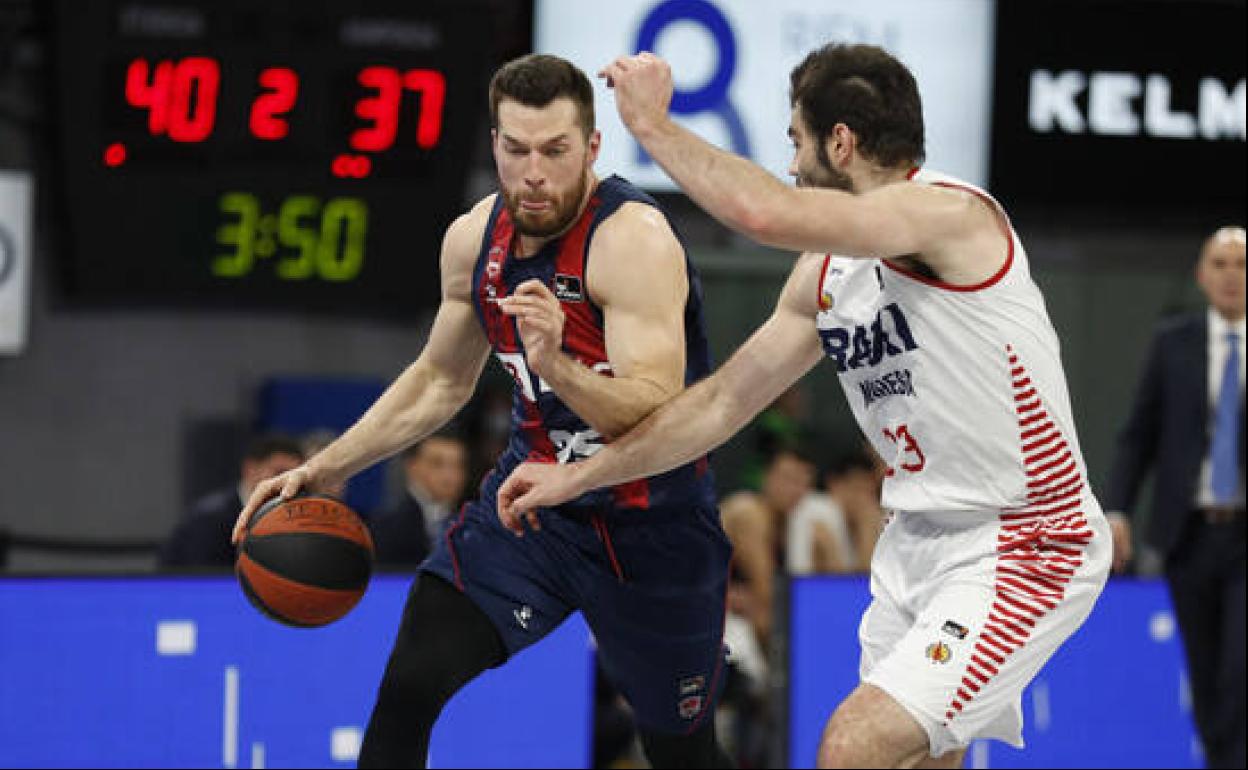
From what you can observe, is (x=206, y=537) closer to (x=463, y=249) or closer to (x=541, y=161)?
(x=463, y=249)

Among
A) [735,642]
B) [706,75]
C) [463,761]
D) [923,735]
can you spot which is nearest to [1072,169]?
[706,75]

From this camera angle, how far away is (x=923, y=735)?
4.06 metres

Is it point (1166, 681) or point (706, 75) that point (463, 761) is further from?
point (706, 75)

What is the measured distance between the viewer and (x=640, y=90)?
410 cm

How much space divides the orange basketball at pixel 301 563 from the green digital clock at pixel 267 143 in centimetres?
505

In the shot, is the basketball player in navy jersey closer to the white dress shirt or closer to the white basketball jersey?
the white basketball jersey

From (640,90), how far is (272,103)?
600 centimetres

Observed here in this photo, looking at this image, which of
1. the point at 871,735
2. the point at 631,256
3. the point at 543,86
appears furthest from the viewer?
the point at 631,256

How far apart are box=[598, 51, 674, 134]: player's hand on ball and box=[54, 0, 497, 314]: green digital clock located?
19.4 feet

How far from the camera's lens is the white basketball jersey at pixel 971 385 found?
13.8 feet

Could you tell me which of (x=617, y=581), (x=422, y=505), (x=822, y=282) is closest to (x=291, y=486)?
(x=617, y=581)

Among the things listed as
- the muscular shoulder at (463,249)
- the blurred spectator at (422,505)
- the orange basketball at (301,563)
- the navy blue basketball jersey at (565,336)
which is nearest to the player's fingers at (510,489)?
the navy blue basketball jersey at (565,336)

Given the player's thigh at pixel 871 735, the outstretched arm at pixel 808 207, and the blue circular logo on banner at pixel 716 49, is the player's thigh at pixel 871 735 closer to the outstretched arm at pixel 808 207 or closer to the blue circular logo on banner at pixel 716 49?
the outstretched arm at pixel 808 207

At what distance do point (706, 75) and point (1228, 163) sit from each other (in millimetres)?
2823
